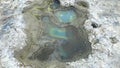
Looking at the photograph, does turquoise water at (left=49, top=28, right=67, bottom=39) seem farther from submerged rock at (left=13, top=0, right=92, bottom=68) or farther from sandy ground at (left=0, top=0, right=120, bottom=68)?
sandy ground at (left=0, top=0, right=120, bottom=68)

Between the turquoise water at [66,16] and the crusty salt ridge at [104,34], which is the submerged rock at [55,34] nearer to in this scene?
the turquoise water at [66,16]

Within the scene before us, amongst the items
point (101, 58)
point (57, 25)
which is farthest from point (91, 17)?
point (101, 58)

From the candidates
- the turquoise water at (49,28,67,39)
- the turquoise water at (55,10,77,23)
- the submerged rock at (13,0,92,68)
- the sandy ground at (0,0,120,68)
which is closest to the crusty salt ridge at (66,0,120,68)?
the sandy ground at (0,0,120,68)

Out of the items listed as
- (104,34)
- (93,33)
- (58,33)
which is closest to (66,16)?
(58,33)

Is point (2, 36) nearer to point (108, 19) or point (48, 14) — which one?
point (48, 14)

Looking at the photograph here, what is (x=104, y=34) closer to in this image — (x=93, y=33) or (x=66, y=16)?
(x=93, y=33)
